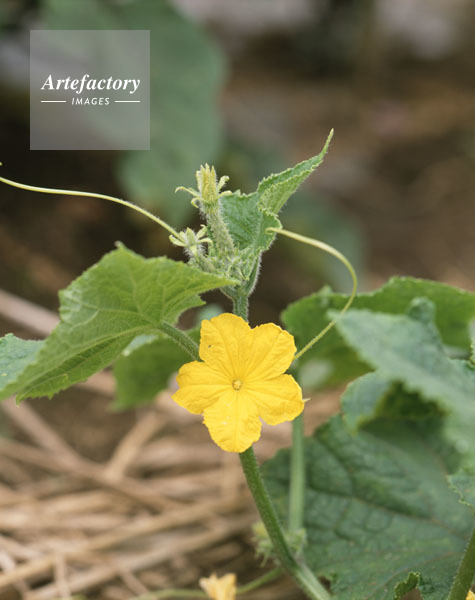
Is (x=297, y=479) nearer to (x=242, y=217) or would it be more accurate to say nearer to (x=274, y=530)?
(x=274, y=530)

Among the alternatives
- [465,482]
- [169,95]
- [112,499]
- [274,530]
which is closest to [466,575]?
[465,482]

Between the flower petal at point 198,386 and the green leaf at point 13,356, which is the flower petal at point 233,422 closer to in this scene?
the flower petal at point 198,386

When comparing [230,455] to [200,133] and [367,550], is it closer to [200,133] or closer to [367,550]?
[367,550]

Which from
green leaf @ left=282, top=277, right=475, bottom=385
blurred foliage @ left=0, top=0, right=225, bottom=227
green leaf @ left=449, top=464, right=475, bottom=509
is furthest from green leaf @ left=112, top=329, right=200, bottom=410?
blurred foliage @ left=0, top=0, right=225, bottom=227

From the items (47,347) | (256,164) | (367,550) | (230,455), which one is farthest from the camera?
(256,164)

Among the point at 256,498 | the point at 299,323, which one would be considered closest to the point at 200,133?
the point at 299,323

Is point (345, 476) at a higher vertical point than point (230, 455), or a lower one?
lower
